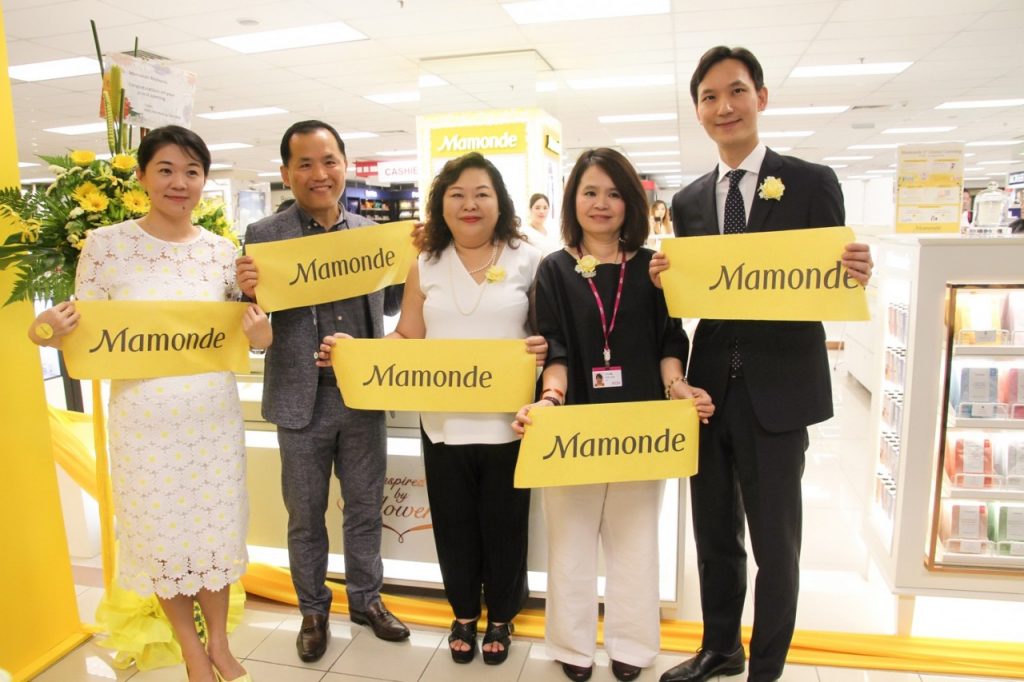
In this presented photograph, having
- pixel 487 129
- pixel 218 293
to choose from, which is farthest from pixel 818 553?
pixel 487 129

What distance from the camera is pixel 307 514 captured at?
247 cm

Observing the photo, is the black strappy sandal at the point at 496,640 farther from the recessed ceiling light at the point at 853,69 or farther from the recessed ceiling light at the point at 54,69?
the recessed ceiling light at the point at 853,69

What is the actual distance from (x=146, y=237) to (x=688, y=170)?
2384cm

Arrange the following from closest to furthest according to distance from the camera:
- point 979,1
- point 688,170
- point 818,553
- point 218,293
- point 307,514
A: point 218,293 < point 307,514 < point 818,553 < point 979,1 < point 688,170

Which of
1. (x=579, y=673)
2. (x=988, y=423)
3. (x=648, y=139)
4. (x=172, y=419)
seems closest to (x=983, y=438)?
(x=988, y=423)

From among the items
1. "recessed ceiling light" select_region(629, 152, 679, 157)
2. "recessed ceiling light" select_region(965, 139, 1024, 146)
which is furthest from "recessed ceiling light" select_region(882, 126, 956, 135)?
"recessed ceiling light" select_region(629, 152, 679, 157)

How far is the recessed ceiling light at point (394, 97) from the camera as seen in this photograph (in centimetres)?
1003

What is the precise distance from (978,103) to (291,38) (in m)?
10.8

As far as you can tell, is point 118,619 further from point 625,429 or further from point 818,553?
point 818,553

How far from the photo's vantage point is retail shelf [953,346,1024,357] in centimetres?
254

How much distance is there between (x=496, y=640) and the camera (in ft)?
8.14

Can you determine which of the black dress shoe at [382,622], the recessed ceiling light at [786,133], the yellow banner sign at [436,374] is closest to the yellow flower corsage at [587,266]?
the yellow banner sign at [436,374]

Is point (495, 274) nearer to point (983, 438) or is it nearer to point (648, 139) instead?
point (983, 438)

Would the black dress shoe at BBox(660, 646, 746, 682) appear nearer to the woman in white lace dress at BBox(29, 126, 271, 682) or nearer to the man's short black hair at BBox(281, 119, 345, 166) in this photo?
the woman in white lace dress at BBox(29, 126, 271, 682)
